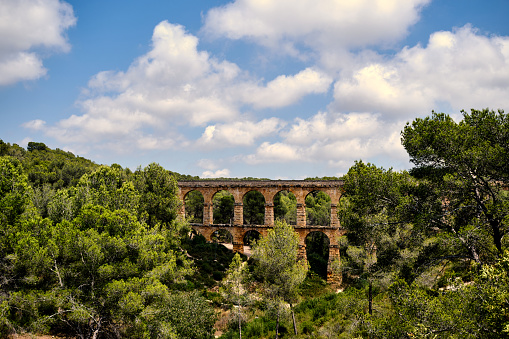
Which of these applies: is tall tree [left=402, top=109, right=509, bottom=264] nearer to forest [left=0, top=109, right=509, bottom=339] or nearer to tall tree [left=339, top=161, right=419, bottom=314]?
forest [left=0, top=109, right=509, bottom=339]

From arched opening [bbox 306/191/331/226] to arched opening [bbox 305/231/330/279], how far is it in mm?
2223

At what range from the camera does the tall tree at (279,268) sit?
19.0 m

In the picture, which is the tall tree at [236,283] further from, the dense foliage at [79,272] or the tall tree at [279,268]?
the dense foliage at [79,272]

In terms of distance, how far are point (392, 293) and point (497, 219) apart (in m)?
4.16

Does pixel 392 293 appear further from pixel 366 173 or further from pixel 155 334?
pixel 155 334

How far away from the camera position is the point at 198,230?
39.1 m

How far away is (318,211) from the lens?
49344 millimetres

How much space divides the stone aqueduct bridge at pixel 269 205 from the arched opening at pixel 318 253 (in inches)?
152

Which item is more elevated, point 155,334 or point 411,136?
point 411,136

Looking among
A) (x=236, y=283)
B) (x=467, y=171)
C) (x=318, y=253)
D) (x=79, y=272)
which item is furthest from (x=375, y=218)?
(x=318, y=253)

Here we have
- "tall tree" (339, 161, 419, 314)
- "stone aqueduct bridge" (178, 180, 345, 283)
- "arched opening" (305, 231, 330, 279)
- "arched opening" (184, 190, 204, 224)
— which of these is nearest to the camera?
"tall tree" (339, 161, 419, 314)

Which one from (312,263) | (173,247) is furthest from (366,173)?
(312,263)

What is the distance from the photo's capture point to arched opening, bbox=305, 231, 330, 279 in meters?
38.2

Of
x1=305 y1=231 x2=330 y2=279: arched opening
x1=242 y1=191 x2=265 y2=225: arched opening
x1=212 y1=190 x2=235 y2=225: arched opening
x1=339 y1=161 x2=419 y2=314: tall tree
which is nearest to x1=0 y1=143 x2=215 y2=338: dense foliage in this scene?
x1=339 y1=161 x2=419 y2=314: tall tree
